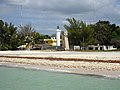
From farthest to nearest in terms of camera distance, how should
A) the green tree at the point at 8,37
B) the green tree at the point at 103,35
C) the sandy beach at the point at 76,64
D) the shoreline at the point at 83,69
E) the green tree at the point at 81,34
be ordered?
1. the green tree at the point at 103,35
2. the green tree at the point at 81,34
3. the green tree at the point at 8,37
4. the sandy beach at the point at 76,64
5. the shoreline at the point at 83,69

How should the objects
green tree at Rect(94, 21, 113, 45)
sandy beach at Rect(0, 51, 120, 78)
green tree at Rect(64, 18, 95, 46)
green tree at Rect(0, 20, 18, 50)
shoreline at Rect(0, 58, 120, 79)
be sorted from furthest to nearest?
green tree at Rect(94, 21, 113, 45), green tree at Rect(64, 18, 95, 46), green tree at Rect(0, 20, 18, 50), sandy beach at Rect(0, 51, 120, 78), shoreline at Rect(0, 58, 120, 79)

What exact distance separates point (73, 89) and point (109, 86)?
200cm

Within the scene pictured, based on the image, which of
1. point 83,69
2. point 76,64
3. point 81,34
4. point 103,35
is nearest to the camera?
point 83,69

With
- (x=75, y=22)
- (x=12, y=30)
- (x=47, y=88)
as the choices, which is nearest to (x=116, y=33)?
(x=75, y=22)

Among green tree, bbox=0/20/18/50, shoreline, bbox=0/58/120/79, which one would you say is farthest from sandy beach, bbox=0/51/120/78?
green tree, bbox=0/20/18/50

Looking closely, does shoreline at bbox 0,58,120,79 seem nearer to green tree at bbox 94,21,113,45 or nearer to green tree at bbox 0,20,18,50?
green tree at bbox 0,20,18,50

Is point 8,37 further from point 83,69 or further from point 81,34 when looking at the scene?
point 83,69

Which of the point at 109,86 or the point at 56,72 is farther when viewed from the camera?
the point at 56,72

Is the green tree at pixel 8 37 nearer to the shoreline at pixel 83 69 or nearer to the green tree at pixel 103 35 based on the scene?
the green tree at pixel 103 35

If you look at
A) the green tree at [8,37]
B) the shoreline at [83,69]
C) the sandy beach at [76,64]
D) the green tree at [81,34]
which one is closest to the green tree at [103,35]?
the green tree at [81,34]

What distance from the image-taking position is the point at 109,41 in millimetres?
128125

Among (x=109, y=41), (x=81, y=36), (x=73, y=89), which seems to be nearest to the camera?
(x=73, y=89)

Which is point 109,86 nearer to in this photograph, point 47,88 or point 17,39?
point 47,88

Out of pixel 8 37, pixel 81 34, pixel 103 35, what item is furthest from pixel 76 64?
pixel 103 35
